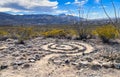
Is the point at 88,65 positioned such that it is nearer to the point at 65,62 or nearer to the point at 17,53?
the point at 65,62

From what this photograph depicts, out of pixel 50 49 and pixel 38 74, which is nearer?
pixel 38 74

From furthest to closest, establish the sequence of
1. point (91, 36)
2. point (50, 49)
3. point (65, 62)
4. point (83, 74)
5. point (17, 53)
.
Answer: point (91, 36) < point (50, 49) < point (17, 53) < point (65, 62) < point (83, 74)

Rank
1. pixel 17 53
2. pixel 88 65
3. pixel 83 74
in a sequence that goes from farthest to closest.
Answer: pixel 17 53 → pixel 88 65 → pixel 83 74

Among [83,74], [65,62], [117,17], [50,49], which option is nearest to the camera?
[83,74]

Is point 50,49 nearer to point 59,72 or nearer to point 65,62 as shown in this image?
point 65,62

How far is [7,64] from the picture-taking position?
1291cm

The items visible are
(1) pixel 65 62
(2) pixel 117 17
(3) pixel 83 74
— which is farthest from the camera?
(2) pixel 117 17

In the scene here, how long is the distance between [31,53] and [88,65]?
547 centimetres

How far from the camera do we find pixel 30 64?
1292cm

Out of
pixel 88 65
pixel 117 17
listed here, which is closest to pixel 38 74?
pixel 88 65

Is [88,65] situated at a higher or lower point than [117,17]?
lower

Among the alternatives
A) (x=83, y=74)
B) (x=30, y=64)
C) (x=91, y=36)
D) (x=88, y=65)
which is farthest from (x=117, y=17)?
(x=91, y=36)

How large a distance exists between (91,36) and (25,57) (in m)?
12.4

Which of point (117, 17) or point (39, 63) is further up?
point (117, 17)
